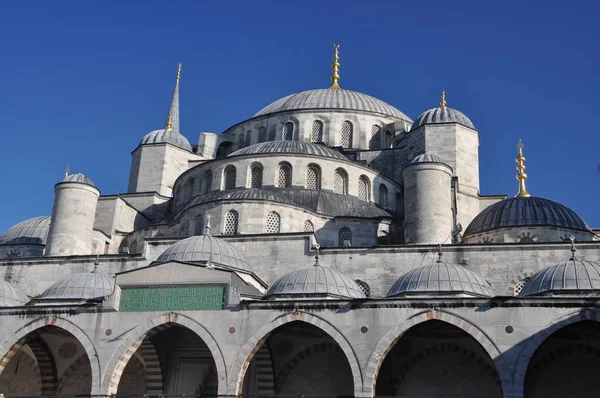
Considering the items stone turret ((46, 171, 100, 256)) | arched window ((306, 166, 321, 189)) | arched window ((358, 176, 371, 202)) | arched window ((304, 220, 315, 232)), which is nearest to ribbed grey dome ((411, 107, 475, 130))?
arched window ((358, 176, 371, 202))

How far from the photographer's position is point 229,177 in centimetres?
2673

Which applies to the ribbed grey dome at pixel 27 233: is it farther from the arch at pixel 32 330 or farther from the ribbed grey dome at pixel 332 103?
the ribbed grey dome at pixel 332 103

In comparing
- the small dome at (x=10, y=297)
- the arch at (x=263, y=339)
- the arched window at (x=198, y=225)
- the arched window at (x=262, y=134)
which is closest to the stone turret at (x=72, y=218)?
the small dome at (x=10, y=297)

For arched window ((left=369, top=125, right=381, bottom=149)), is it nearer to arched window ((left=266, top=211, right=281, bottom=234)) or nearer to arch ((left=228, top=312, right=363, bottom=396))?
arched window ((left=266, top=211, right=281, bottom=234))

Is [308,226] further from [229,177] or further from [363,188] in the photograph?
[229,177]

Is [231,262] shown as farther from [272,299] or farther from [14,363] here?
[14,363]

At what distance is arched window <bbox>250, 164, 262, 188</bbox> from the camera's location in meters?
26.3

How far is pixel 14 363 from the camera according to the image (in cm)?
2272

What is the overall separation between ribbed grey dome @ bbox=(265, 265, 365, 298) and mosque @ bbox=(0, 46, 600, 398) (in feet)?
0.15

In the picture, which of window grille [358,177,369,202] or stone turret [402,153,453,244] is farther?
window grille [358,177,369,202]

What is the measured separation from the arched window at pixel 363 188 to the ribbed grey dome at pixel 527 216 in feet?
13.6

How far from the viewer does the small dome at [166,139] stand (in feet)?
107

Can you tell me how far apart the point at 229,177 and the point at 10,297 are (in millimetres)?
8478

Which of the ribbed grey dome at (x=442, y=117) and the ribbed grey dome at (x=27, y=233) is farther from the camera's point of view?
the ribbed grey dome at (x=442, y=117)
